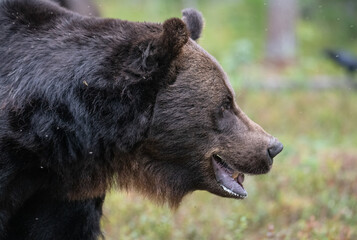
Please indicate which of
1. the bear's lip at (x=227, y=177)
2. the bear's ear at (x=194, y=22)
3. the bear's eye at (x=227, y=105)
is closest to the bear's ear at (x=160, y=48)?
the bear's eye at (x=227, y=105)

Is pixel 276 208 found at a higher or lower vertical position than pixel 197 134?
lower

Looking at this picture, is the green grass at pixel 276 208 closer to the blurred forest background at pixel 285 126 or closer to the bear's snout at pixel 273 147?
the blurred forest background at pixel 285 126

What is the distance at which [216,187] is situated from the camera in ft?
14.4

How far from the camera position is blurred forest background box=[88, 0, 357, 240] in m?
6.20

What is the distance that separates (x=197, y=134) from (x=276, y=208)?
2844 millimetres

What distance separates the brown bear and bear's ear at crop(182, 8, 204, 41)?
0.35 m

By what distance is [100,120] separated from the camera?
4008 millimetres

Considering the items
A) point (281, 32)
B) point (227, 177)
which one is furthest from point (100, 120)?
point (281, 32)

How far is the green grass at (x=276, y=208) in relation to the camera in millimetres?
5941

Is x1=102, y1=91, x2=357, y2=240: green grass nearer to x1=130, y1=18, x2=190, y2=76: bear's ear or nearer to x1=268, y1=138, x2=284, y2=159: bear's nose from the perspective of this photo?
x1=268, y1=138, x2=284, y2=159: bear's nose

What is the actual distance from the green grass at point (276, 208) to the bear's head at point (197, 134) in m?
0.53

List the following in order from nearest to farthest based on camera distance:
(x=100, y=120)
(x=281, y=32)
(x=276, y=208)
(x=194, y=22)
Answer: (x=100, y=120) < (x=194, y=22) < (x=276, y=208) < (x=281, y=32)

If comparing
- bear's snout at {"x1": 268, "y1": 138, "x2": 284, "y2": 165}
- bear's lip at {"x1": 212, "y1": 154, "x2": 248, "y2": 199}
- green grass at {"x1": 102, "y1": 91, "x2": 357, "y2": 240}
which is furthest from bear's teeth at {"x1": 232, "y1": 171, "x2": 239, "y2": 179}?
green grass at {"x1": 102, "y1": 91, "x2": 357, "y2": 240}

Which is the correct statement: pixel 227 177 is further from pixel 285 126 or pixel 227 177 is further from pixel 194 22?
pixel 285 126
